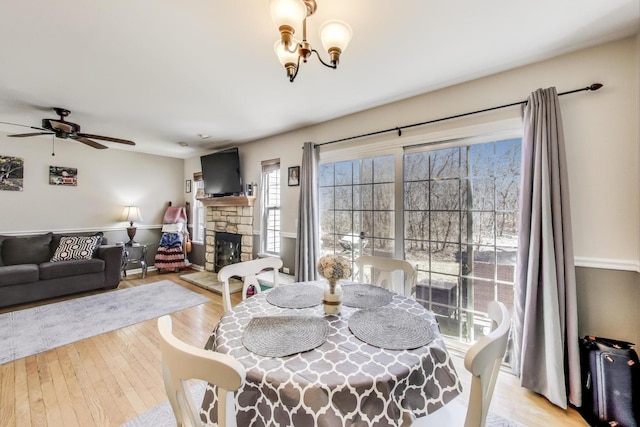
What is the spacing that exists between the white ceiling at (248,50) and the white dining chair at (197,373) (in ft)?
5.63

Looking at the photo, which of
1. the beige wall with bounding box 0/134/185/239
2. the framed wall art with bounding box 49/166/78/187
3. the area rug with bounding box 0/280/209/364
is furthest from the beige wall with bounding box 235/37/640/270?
the framed wall art with bounding box 49/166/78/187

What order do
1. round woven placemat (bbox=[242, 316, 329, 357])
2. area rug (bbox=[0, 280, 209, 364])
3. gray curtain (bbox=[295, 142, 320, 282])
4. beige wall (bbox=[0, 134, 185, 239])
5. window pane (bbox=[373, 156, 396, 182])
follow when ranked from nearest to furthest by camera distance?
1. round woven placemat (bbox=[242, 316, 329, 357])
2. area rug (bbox=[0, 280, 209, 364])
3. window pane (bbox=[373, 156, 396, 182])
4. gray curtain (bbox=[295, 142, 320, 282])
5. beige wall (bbox=[0, 134, 185, 239])

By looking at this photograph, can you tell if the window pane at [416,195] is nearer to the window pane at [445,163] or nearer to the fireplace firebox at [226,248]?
the window pane at [445,163]

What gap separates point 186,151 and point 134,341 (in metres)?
3.74

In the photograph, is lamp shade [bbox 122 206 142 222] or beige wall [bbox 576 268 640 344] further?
lamp shade [bbox 122 206 142 222]

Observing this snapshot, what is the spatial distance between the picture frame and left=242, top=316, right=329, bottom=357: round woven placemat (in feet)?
8.40

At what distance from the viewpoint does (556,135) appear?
5.97ft

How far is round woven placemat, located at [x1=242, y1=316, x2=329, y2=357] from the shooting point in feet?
3.47

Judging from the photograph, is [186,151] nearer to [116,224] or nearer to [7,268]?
[116,224]

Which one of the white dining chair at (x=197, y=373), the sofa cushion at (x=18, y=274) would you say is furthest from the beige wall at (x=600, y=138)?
the sofa cushion at (x=18, y=274)

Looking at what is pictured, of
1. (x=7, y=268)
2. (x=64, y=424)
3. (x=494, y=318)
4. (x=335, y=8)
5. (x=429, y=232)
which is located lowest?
(x=64, y=424)

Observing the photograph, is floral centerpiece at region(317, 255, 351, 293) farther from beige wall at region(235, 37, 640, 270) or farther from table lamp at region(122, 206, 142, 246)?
table lamp at region(122, 206, 142, 246)

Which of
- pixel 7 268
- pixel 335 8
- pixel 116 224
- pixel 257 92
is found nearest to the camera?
pixel 335 8

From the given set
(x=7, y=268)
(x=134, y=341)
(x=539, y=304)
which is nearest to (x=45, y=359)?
(x=134, y=341)
